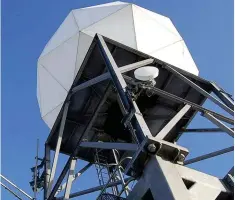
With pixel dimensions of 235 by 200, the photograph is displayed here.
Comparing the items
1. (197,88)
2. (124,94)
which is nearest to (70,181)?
(197,88)

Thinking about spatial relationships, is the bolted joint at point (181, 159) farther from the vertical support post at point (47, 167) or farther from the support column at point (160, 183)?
the vertical support post at point (47, 167)

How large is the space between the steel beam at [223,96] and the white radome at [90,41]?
1.17 m

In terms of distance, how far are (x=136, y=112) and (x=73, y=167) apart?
20.8 feet

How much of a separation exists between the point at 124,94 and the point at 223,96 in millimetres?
5054

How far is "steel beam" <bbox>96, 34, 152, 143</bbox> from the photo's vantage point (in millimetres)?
6820

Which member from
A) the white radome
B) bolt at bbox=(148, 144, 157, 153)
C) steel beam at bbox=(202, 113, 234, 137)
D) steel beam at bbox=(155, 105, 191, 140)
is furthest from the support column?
the white radome

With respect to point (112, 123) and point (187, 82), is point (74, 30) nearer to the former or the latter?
point (112, 123)

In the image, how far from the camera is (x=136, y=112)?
24.4 ft

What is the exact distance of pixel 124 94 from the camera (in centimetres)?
830

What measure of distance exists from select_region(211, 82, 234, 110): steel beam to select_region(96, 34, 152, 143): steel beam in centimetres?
391

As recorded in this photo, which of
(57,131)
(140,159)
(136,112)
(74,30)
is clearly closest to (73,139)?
(57,131)

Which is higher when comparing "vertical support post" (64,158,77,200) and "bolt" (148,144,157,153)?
"bolt" (148,144,157,153)

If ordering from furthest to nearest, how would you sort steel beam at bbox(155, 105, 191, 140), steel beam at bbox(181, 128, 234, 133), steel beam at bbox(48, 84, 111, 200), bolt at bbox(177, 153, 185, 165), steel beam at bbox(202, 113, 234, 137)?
steel beam at bbox(181, 128, 234, 133)
steel beam at bbox(48, 84, 111, 200)
steel beam at bbox(202, 113, 234, 137)
steel beam at bbox(155, 105, 191, 140)
bolt at bbox(177, 153, 185, 165)

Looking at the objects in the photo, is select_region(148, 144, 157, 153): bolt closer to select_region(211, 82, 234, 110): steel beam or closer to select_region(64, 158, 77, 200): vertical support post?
select_region(211, 82, 234, 110): steel beam
